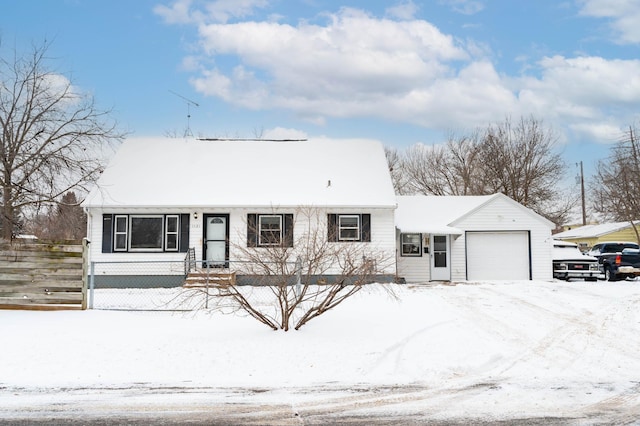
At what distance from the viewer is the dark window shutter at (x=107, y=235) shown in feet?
64.4

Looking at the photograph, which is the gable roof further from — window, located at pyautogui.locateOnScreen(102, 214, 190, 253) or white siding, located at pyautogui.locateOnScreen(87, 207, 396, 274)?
window, located at pyautogui.locateOnScreen(102, 214, 190, 253)

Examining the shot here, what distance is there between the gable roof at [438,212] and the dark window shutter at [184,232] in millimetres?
8483

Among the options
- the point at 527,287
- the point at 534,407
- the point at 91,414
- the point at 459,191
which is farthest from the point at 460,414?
the point at 459,191

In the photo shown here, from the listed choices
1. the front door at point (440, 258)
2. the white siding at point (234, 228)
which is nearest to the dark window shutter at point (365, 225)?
the white siding at point (234, 228)

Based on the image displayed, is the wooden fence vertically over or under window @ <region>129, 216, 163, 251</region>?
under

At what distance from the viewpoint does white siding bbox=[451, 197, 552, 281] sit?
73.4 ft

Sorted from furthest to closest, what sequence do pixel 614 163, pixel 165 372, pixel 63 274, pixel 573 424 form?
pixel 614 163 < pixel 63 274 < pixel 165 372 < pixel 573 424

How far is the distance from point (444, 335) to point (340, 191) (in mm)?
11230

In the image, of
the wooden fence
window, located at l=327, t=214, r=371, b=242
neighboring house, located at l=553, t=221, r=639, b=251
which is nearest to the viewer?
the wooden fence

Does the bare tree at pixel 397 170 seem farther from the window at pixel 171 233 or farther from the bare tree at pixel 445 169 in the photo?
the window at pixel 171 233

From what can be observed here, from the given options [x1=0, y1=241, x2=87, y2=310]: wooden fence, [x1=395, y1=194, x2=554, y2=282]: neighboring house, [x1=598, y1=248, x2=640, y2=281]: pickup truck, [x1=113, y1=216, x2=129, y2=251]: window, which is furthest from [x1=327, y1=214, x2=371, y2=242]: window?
[x1=598, y1=248, x2=640, y2=281]: pickup truck

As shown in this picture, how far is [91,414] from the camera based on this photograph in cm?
571

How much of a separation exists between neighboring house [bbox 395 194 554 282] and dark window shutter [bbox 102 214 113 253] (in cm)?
1157

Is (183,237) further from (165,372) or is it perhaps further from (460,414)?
(460,414)
